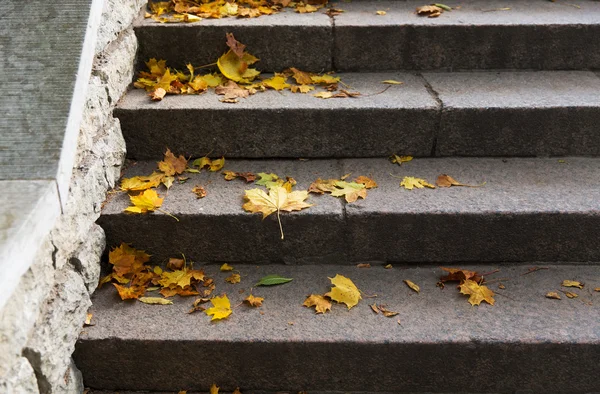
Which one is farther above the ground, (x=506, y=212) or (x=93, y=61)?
(x=93, y=61)

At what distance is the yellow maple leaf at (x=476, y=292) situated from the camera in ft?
7.45

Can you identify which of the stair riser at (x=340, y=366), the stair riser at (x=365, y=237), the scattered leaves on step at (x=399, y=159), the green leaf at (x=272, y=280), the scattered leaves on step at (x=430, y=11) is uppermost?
the scattered leaves on step at (x=430, y=11)

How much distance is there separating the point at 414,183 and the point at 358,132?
0.38 m

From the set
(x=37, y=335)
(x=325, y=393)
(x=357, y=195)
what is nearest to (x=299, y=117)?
(x=357, y=195)

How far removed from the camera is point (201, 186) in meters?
2.59

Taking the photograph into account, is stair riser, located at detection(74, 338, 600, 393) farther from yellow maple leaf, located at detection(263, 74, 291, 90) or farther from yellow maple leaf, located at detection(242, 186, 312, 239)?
yellow maple leaf, located at detection(263, 74, 291, 90)

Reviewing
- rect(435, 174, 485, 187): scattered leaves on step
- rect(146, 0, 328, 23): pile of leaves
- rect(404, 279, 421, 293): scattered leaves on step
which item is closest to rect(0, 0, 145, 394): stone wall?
rect(146, 0, 328, 23): pile of leaves

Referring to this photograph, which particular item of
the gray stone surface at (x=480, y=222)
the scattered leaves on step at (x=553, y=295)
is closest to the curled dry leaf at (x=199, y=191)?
the gray stone surface at (x=480, y=222)

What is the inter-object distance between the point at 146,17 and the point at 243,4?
585mm

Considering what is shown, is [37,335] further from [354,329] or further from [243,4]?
[243,4]

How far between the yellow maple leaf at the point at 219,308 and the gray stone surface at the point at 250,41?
1420 millimetres

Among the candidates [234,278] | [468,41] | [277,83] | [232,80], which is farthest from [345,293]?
[468,41]

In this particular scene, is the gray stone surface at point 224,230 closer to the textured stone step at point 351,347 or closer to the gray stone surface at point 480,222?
the gray stone surface at point 480,222

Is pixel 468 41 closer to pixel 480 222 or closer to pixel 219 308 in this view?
pixel 480 222
